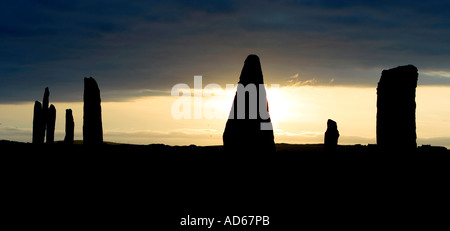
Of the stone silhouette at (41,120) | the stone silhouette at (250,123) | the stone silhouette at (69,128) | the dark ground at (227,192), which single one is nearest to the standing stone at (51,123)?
the stone silhouette at (41,120)

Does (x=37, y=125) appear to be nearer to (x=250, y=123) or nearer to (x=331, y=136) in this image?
(x=331, y=136)

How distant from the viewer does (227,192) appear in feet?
60.2

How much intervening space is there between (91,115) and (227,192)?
12.2m

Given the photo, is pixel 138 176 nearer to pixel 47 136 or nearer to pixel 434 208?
pixel 434 208

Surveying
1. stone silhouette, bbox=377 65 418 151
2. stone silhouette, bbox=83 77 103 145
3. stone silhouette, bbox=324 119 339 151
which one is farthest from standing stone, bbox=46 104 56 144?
stone silhouette, bbox=377 65 418 151

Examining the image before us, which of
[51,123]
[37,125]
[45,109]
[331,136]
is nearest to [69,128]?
[51,123]

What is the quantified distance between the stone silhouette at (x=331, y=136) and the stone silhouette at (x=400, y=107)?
23.4ft

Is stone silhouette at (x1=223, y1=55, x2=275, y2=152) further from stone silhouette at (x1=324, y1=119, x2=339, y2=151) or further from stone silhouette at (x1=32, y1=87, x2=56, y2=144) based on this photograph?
stone silhouette at (x1=32, y1=87, x2=56, y2=144)

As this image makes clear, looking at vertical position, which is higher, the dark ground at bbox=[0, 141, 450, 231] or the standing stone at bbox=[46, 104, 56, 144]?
the standing stone at bbox=[46, 104, 56, 144]

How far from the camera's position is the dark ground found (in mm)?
16422

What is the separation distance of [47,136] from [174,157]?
655 inches

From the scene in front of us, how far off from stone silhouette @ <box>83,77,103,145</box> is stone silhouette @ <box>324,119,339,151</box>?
37.3 ft

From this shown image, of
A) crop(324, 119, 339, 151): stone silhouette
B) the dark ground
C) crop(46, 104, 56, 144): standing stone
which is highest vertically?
crop(46, 104, 56, 144): standing stone
